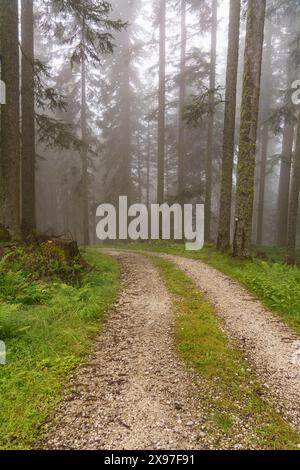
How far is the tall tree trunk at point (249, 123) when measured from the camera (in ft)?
32.6

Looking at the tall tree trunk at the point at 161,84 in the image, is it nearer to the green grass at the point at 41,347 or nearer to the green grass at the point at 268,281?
the green grass at the point at 268,281

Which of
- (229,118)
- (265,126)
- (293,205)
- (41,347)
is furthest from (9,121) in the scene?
(265,126)

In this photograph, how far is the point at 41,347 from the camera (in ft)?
15.2

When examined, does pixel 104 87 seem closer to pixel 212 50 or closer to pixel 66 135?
pixel 212 50

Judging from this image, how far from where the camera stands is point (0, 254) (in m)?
7.70

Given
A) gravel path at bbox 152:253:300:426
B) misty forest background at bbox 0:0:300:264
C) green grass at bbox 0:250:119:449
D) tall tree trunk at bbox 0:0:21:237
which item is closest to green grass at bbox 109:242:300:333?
gravel path at bbox 152:253:300:426

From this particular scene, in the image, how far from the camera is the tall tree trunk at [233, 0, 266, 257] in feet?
32.6

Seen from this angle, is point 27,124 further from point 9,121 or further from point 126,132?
point 126,132

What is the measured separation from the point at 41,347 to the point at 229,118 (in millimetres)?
11455

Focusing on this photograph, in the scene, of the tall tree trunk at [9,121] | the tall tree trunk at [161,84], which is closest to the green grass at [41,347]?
the tall tree trunk at [9,121]

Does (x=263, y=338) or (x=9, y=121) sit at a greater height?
(x=9, y=121)

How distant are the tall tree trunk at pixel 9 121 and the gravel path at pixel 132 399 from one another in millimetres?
5299

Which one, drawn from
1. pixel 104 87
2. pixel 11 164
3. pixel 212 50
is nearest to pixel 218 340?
pixel 11 164

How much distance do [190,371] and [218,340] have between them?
1067mm
